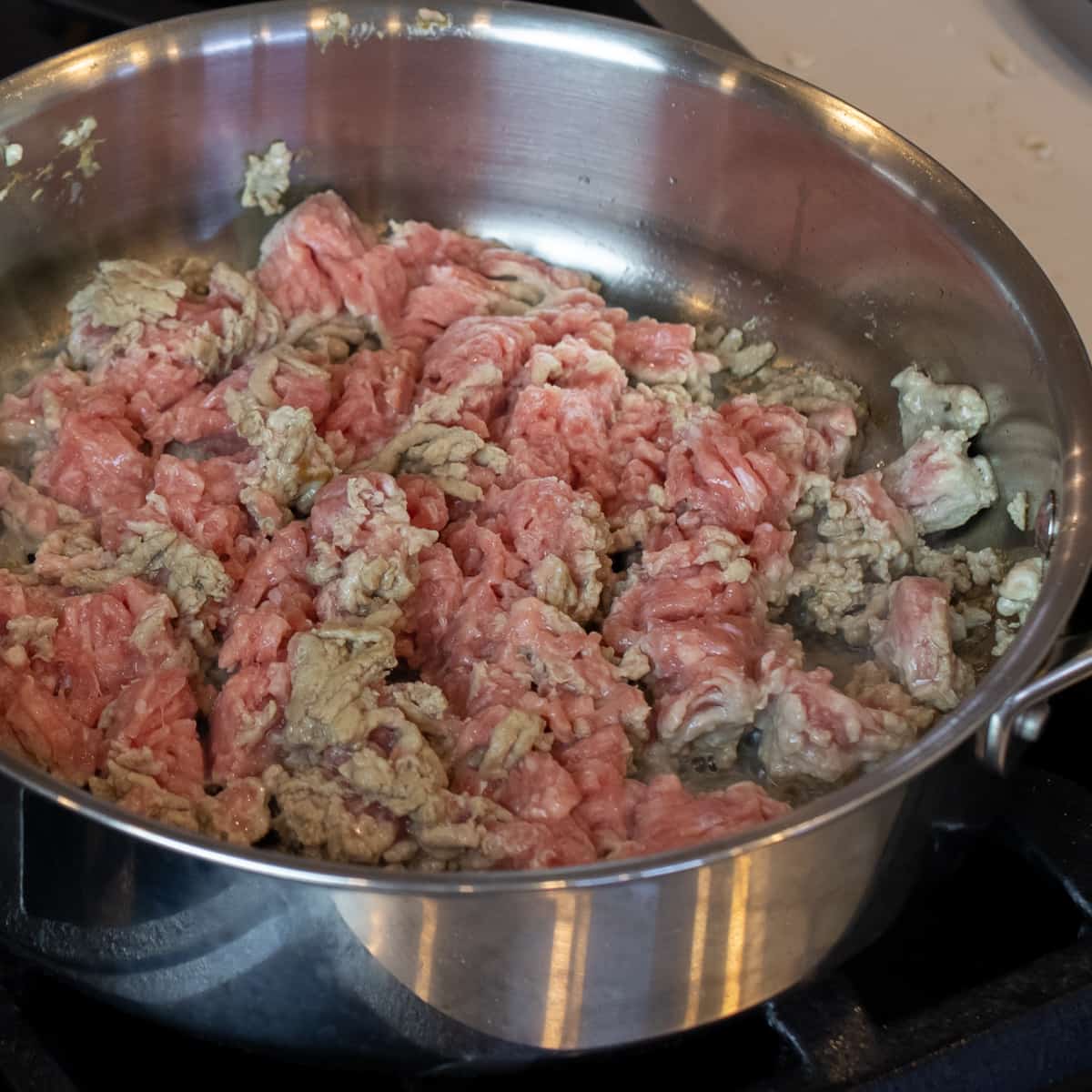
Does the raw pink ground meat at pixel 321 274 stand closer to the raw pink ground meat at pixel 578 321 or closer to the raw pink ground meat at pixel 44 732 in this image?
the raw pink ground meat at pixel 578 321

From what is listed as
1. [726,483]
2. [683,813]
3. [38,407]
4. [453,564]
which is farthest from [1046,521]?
[38,407]

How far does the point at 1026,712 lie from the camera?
55.7 inches

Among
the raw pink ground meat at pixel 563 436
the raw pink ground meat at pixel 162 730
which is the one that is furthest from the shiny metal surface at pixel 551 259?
the raw pink ground meat at pixel 563 436

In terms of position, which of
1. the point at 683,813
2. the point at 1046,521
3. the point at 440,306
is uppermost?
the point at 1046,521

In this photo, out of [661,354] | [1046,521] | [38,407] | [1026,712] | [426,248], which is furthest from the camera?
[426,248]

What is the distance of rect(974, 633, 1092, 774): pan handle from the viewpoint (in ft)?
4.50

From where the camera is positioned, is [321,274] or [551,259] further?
[551,259]

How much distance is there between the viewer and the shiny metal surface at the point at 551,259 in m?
1.30

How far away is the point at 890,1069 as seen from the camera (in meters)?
1.45

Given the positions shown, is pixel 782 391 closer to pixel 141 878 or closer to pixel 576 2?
pixel 576 2

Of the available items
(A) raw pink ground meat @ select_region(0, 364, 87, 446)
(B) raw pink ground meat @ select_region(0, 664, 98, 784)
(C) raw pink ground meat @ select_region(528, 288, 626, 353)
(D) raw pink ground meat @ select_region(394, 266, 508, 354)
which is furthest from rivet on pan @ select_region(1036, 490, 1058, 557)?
(A) raw pink ground meat @ select_region(0, 364, 87, 446)

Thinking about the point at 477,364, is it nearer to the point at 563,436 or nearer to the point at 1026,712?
the point at 563,436

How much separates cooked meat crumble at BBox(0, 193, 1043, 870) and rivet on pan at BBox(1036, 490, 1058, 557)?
0.23 ft

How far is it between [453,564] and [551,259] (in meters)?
0.88
